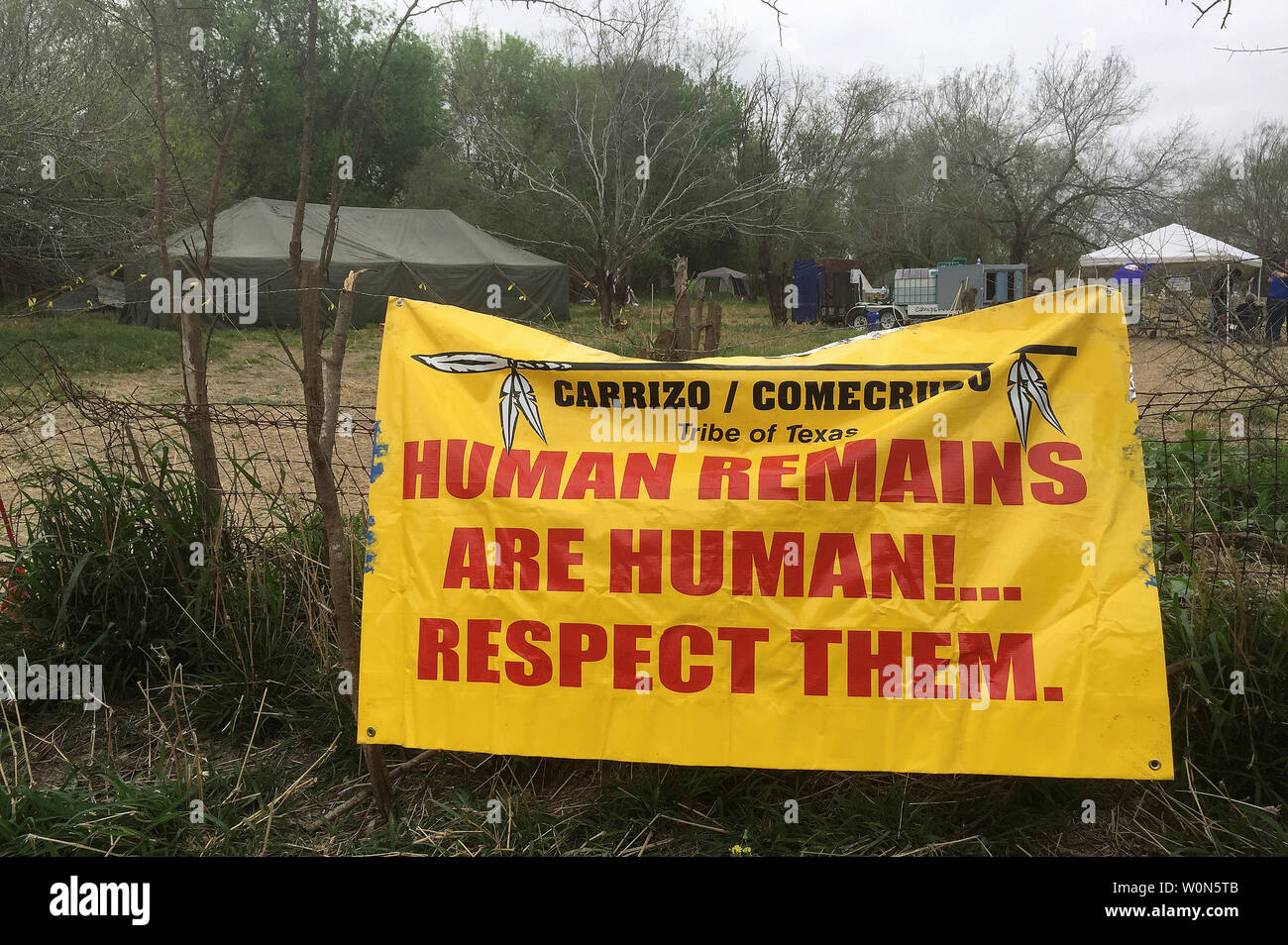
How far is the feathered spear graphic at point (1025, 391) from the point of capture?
126 inches

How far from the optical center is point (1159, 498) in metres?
4.18

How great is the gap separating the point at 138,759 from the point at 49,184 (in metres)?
14.6

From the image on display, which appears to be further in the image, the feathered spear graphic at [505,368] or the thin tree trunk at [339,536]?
the feathered spear graphic at [505,368]

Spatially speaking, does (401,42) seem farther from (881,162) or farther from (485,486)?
(485,486)

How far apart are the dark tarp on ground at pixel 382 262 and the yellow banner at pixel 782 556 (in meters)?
20.1

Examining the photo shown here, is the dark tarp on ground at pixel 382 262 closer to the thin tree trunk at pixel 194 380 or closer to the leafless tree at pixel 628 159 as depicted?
the leafless tree at pixel 628 159

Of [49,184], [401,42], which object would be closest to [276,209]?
[49,184]

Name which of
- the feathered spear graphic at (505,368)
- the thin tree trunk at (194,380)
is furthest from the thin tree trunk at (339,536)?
the thin tree trunk at (194,380)

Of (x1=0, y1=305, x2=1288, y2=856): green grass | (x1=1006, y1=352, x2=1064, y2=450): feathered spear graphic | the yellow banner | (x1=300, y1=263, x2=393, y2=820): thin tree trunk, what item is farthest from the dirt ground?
(x1=1006, y1=352, x2=1064, y2=450): feathered spear graphic

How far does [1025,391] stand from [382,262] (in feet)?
75.0

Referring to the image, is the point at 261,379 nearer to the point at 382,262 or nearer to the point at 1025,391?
the point at 382,262

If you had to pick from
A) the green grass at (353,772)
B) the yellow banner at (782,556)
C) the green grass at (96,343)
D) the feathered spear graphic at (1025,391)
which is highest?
the green grass at (96,343)

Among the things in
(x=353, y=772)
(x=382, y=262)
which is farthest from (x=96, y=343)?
(x=353, y=772)

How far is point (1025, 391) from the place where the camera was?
322 centimetres
